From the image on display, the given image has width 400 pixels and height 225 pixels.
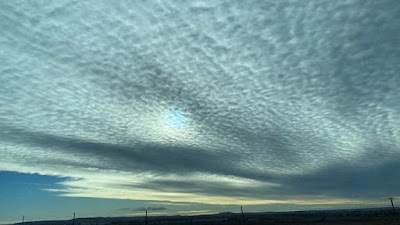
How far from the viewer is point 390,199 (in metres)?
→ 104

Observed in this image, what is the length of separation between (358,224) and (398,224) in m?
8.45

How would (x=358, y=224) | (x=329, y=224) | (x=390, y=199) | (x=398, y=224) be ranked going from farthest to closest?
(x=390, y=199), (x=329, y=224), (x=358, y=224), (x=398, y=224)

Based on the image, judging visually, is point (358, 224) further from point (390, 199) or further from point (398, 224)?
point (390, 199)

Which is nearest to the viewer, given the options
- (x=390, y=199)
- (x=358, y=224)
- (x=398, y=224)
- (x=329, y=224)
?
(x=398, y=224)

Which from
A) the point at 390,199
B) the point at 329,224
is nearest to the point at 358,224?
the point at 329,224

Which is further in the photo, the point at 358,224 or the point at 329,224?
the point at 329,224

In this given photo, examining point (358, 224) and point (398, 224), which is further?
point (358, 224)

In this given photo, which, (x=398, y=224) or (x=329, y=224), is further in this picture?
(x=329, y=224)

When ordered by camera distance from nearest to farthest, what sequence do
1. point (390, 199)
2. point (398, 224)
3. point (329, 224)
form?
1. point (398, 224)
2. point (329, 224)
3. point (390, 199)

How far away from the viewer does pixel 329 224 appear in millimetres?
58750

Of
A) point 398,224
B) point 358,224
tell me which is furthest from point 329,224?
point 398,224

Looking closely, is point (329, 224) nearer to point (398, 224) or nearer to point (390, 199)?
point (398, 224)

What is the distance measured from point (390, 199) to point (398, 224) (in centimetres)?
6833

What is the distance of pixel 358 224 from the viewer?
54469 millimetres
